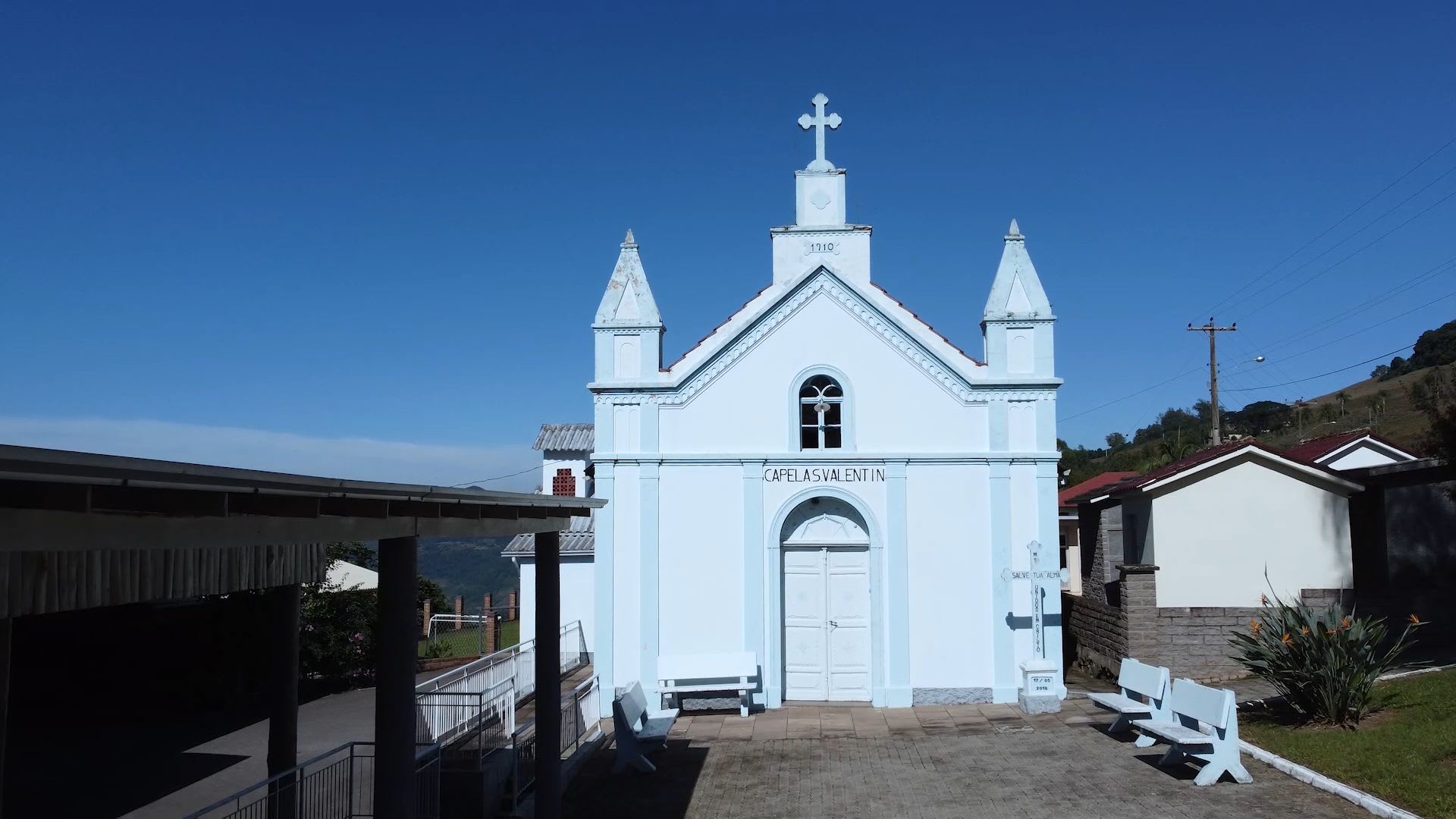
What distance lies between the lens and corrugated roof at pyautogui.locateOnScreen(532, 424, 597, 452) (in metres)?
29.9

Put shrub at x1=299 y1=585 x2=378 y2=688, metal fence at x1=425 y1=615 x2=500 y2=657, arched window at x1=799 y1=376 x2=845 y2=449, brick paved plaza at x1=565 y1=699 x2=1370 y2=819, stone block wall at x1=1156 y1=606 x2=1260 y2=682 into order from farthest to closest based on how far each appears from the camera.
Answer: metal fence at x1=425 y1=615 x2=500 y2=657 < shrub at x1=299 y1=585 x2=378 y2=688 < arched window at x1=799 y1=376 x2=845 y2=449 < stone block wall at x1=1156 y1=606 x2=1260 y2=682 < brick paved plaza at x1=565 y1=699 x2=1370 y2=819

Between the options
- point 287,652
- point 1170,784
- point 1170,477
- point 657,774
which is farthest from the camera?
point 1170,477

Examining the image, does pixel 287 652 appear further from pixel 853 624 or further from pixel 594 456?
pixel 853 624

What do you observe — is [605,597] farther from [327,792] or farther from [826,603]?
[327,792]

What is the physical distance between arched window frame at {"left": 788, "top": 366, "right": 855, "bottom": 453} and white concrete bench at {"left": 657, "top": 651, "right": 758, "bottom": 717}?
3.42 metres

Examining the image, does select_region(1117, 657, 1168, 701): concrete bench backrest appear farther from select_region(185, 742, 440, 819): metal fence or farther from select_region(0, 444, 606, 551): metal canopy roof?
select_region(0, 444, 606, 551): metal canopy roof

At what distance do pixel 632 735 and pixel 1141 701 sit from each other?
270 inches

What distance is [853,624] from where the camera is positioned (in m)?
16.9

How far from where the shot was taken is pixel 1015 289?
1723 centimetres

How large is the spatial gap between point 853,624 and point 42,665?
44.0 feet

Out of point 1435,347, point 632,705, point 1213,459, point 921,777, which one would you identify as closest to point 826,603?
point 632,705

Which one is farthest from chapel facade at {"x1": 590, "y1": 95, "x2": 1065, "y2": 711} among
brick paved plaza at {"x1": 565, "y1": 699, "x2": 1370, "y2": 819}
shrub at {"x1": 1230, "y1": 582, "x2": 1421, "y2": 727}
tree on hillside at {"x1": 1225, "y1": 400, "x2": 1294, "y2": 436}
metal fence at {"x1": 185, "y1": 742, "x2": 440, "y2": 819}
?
tree on hillside at {"x1": 1225, "y1": 400, "x2": 1294, "y2": 436}

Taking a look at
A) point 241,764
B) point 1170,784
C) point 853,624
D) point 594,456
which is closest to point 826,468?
point 853,624

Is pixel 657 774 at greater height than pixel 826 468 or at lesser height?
lesser
